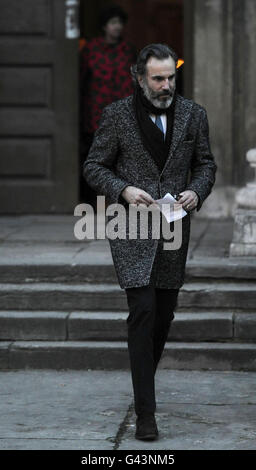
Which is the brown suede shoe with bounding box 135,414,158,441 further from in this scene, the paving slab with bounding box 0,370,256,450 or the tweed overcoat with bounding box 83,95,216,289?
the tweed overcoat with bounding box 83,95,216,289

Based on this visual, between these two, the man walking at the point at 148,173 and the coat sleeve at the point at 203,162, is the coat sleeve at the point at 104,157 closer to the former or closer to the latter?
the man walking at the point at 148,173

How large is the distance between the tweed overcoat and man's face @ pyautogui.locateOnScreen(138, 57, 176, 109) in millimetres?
125

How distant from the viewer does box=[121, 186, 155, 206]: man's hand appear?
5371mm

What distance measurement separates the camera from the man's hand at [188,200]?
17.9ft

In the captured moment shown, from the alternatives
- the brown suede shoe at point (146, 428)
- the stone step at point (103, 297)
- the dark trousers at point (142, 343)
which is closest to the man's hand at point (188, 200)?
the dark trousers at point (142, 343)

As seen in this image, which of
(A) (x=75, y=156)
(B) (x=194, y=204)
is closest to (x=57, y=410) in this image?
(B) (x=194, y=204)

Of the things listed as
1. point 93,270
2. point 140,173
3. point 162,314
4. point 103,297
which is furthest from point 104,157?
point 93,270

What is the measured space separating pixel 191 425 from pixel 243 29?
526cm

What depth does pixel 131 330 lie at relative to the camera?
5473mm

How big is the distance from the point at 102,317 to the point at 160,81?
2.17 m

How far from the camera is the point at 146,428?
5.38m
